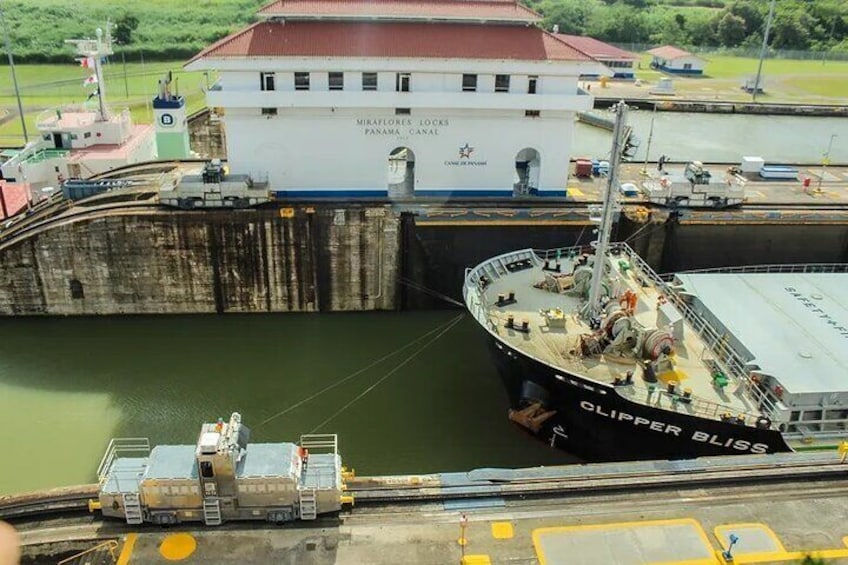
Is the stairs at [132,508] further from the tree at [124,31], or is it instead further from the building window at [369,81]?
the tree at [124,31]

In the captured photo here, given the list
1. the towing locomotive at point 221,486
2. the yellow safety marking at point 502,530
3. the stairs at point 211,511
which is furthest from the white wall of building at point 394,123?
the yellow safety marking at point 502,530

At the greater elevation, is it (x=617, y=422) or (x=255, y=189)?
(x=255, y=189)

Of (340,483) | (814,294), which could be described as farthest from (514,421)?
(814,294)

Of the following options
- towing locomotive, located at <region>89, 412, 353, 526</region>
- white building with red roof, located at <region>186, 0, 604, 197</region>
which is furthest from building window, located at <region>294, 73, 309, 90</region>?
towing locomotive, located at <region>89, 412, 353, 526</region>

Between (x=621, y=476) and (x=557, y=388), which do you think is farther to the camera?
(x=557, y=388)

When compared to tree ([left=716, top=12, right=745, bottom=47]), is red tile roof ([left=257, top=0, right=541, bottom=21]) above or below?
above

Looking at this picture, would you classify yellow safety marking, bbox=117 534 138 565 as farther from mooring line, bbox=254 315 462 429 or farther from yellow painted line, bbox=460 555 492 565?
mooring line, bbox=254 315 462 429

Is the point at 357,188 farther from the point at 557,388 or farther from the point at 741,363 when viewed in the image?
the point at 741,363

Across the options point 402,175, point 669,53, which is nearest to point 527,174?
point 402,175
